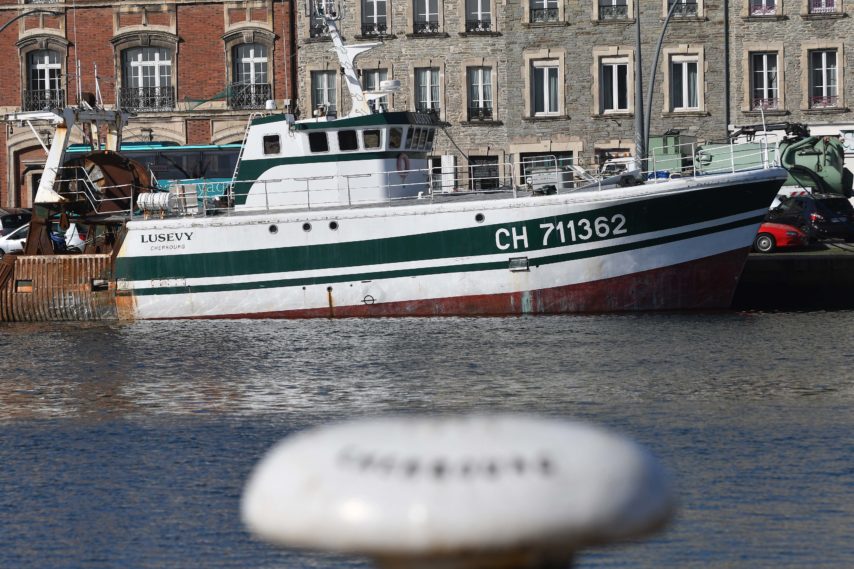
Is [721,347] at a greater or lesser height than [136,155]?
lesser

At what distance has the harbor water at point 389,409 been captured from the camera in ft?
39.8

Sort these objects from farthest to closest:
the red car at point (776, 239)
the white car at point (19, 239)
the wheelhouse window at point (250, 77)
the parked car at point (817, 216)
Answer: the wheelhouse window at point (250, 77) < the white car at point (19, 239) < the parked car at point (817, 216) < the red car at point (776, 239)

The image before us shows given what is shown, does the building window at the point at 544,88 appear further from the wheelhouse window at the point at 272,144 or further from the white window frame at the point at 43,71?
the wheelhouse window at the point at 272,144

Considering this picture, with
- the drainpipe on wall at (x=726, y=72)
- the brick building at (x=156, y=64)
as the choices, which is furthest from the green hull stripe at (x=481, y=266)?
the brick building at (x=156, y=64)

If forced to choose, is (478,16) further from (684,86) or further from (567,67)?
(684,86)

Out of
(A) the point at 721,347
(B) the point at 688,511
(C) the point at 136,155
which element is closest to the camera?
(B) the point at 688,511

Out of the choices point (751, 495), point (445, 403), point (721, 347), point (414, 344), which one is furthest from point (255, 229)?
point (751, 495)

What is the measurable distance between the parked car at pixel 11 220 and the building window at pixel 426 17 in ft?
53.2

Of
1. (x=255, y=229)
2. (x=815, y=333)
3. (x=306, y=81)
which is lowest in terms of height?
(x=815, y=333)

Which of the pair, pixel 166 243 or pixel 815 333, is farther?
pixel 166 243

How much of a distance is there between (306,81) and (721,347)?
112 ft

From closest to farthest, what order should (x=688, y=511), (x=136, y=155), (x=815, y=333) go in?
1. (x=688, y=511)
2. (x=815, y=333)
3. (x=136, y=155)

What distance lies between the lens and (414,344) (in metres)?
28.0

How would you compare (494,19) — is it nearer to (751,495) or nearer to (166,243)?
(166,243)
